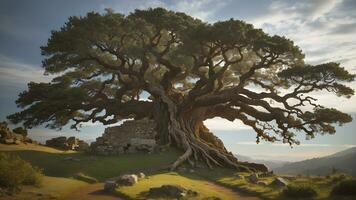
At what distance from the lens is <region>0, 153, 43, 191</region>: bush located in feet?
52.1

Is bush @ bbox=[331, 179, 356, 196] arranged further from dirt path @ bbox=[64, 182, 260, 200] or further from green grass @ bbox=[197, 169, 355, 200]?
dirt path @ bbox=[64, 182, 260, 200]

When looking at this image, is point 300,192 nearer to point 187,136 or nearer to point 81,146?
point 187,136

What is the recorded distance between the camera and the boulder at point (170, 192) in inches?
649

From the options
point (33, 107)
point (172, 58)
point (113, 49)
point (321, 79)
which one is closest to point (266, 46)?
point (321, 79)

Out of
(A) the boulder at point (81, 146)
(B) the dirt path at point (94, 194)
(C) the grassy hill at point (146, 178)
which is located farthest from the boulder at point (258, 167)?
(A) the boulder at point (81, 146)

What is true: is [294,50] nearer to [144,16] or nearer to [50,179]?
[144,16]

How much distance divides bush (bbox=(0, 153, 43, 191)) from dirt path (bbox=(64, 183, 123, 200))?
218 cm

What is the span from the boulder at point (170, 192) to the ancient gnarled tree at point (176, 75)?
10.8 meters

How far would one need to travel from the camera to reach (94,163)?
26.6 m

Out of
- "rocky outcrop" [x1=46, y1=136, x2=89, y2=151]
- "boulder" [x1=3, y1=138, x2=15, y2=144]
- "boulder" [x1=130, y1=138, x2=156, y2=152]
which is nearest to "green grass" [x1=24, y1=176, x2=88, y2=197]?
"boulder" [x1=130, y1=138, x2=156, y2=152]

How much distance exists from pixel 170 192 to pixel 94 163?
38.3ft

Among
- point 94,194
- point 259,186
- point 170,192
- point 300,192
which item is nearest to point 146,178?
point 94,194

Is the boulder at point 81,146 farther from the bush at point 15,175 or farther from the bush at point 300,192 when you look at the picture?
the bush at point 300,192

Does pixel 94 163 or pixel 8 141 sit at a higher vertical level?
pixel 8 141
